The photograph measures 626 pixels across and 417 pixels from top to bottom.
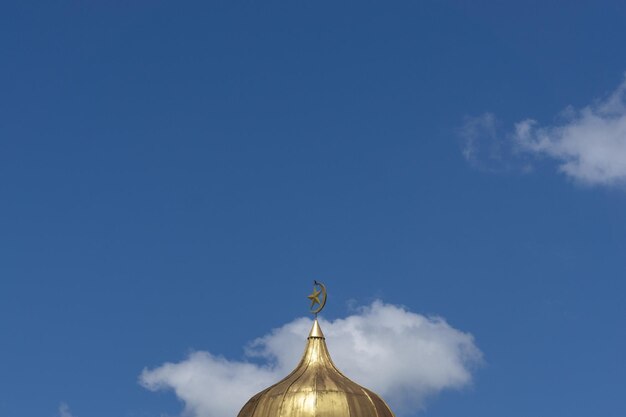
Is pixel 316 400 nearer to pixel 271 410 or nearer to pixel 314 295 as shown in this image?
pixel 271 410

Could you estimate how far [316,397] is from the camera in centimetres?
5494

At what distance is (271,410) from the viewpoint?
55375 millimetres

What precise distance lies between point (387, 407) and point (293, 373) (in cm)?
429

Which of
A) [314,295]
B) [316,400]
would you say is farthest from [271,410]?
[314,295]

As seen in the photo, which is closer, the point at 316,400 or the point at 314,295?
the point at 316,400

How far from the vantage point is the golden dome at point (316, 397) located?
54688 millimetres

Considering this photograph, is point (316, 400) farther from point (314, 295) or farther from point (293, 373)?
point (314, 295)

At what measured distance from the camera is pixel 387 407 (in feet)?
186

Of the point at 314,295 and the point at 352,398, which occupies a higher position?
the point at 314,295

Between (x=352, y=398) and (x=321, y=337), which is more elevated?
(x=321, y=337)

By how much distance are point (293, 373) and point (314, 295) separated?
14.0 ft

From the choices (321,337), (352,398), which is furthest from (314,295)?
(352,398)

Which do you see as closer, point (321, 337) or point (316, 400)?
point (316, 400)

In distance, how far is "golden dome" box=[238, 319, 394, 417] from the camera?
179ft
